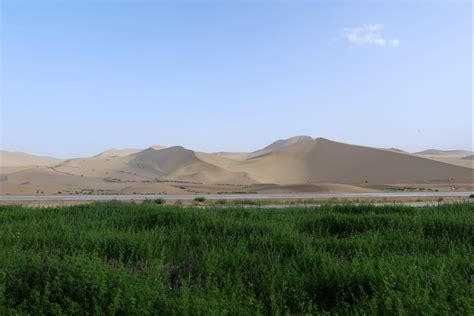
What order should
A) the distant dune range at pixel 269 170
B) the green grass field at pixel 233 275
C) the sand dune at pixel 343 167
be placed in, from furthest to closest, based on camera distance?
the sand dune at pixel 343 167, the distant dune range at pixel 269 170, the green grass field at pixel 233 275

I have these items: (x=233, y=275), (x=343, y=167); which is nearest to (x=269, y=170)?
(x=343, y=167)

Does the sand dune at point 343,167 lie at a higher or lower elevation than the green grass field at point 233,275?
higher

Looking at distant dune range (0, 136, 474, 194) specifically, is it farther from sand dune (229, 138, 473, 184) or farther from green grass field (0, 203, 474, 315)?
green grass field (0, 203, 474, 315)

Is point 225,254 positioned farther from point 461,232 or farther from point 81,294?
point 461,232

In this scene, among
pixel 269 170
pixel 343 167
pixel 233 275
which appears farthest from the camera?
pixel 269 170

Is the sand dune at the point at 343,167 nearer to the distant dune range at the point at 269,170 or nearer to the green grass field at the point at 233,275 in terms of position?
the distant dune range at the point at 269,170

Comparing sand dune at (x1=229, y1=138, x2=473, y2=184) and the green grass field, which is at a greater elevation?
sand dune at (x1=229, y1=138, x2=473, y2=184)

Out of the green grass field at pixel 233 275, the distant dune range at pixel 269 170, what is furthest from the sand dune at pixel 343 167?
the green grass field at pixel 233 275

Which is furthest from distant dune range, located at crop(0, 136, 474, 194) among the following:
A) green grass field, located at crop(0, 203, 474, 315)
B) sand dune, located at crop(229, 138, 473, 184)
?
green grass field, located at crop(0, 203, 474, 315)

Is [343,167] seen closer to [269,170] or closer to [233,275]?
[269,170]

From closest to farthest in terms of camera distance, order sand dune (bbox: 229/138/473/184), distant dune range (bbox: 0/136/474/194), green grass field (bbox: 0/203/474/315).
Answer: green grass field (bbox: 0/203/474/315), distant dune range (bbox: 0/136/474/194), sand dune (bbox: 229/138/473/184)

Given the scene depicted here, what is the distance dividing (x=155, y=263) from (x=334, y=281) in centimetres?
250

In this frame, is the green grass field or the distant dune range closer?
the green grass field

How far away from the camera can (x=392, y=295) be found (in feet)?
14.1
